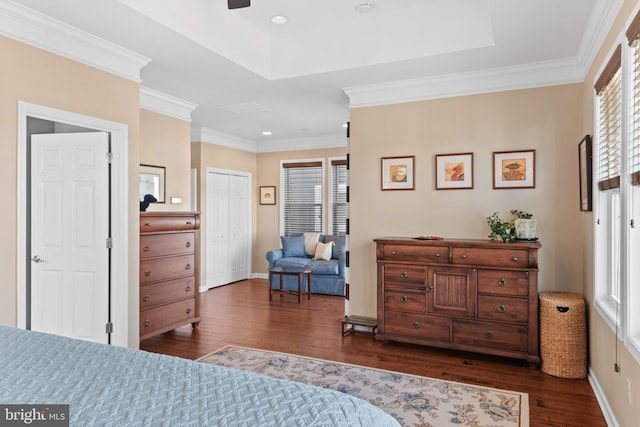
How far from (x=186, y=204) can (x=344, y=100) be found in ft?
8.47

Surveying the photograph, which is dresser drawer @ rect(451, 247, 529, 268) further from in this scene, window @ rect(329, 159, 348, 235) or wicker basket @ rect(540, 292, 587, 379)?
window @ rect(329, 159, 348, 235)

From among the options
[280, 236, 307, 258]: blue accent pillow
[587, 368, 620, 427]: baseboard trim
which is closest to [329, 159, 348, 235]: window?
[280, 236, 307, 258]: blue accent pillow

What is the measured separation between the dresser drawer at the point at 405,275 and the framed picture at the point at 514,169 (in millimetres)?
1156

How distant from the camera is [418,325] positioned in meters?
4.09

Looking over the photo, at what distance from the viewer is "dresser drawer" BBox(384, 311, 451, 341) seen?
3.98 metres

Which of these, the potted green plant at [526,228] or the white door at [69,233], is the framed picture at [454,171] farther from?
the white door at [69,233]

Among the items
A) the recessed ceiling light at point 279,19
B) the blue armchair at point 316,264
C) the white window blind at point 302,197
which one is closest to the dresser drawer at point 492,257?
the recessed ceiling light at point 279,19

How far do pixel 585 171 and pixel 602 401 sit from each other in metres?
1.76

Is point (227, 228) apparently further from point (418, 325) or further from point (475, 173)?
point (475, 173)

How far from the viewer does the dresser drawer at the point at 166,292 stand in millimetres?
4191

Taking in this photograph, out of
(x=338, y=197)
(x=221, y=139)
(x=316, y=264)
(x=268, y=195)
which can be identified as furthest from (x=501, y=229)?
(x=268, y=195)

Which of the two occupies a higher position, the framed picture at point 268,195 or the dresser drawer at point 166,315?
the framed picture at point 268,195

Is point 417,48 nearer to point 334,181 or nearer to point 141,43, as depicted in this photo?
point 141,43

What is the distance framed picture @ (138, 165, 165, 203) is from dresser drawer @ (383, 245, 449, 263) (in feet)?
10.1
